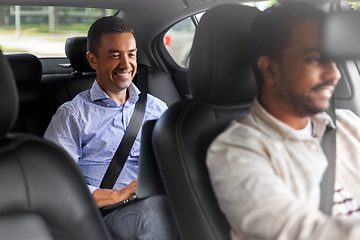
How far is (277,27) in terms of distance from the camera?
0.86 meters

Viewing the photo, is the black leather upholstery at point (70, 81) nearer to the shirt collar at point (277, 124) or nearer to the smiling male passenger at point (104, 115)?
the smiling male passenger at point (104, 115)

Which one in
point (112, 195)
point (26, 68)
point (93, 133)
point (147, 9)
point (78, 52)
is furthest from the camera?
point (147, 9)

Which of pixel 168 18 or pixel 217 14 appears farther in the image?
pixel 168 18

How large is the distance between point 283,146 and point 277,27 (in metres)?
0.24

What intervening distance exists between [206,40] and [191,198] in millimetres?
411

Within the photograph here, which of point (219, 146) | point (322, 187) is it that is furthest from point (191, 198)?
point (322, 187)

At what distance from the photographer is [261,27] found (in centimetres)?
92

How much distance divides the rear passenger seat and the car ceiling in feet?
0.93

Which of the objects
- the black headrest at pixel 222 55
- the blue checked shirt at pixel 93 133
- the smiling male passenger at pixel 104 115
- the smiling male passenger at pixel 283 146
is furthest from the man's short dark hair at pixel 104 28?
the smiling male passenger at pixel 283 146

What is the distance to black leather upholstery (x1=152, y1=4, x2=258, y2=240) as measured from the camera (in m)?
1.00

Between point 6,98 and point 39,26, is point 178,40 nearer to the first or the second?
point 39,26

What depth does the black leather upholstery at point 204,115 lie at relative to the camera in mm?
1001

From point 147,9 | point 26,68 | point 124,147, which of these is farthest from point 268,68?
point 147,9

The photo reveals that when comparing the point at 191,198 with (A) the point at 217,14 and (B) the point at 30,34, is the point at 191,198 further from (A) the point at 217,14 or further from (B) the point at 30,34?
(B) the point at 30,34
